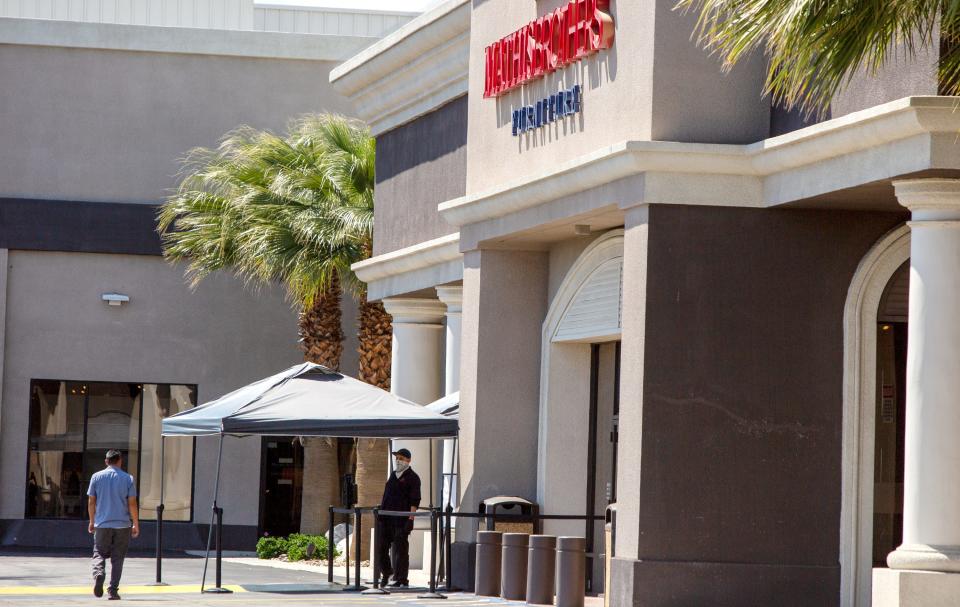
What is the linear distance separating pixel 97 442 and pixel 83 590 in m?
13.3

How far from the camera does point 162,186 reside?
33.6 meters

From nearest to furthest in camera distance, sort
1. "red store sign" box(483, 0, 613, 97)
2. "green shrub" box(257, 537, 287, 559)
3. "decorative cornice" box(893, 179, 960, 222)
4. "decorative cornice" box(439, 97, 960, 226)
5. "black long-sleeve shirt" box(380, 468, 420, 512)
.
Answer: "decorative cornice" box(439, 97, 960, 226)
"decorative cornice" box(893, 179, 960, 222)
"red store sign" box(483, 0, 613, 97)
"black long-sleeve shirt" box(380, 468, 420, 512)
"green shrub" box(257, 537, 287, 559)

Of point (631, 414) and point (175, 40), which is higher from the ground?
point (175, 40)

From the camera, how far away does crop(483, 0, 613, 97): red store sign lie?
17359 millimetres

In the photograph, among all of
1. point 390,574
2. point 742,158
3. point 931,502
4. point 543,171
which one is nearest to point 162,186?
point 390,574

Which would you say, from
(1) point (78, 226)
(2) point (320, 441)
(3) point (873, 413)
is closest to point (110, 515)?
(3) point (873, 413)

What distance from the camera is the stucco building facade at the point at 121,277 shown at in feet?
108

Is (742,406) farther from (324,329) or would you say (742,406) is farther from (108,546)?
(324,329)

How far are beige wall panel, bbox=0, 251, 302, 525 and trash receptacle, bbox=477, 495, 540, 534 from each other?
14921 mm

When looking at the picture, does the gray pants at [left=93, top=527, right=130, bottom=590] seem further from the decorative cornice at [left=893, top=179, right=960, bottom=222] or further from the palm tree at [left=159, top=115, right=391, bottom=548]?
the decorative cornice at [left=893, top=179, right=960, bottom=222]

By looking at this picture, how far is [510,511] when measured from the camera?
19.6 m

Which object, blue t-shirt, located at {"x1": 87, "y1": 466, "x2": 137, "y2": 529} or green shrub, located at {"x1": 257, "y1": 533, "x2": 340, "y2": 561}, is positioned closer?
blue t-shirt, located at {"x1": 87, "y1": 466, "x2": 137, "y2": 529}

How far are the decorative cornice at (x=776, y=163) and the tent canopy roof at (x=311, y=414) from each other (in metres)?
2.98

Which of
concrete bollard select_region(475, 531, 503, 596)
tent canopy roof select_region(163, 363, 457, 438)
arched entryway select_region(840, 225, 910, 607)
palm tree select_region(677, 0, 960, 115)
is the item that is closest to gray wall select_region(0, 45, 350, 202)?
tent canopy roof select_region(163, 363, 457, 438)
